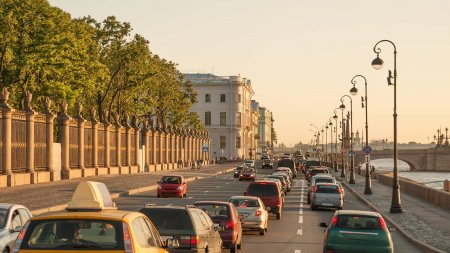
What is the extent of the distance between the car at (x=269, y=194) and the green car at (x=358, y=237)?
575 inches

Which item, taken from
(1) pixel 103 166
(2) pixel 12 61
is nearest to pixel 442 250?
(2) pixel 12 61

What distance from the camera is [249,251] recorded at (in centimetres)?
2302

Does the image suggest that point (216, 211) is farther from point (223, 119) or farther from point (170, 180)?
point (223, 119)

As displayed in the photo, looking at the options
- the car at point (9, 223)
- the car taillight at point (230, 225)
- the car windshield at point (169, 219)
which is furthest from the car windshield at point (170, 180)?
the car windshield at point (169, 219)

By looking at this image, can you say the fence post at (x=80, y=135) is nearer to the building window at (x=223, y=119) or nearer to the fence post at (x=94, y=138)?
the fence post at (x=94, y=138)

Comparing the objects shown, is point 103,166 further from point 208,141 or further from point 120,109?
point 208,141

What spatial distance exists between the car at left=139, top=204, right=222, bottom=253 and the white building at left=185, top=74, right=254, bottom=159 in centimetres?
17036

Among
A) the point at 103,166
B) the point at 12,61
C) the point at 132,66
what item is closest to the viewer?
the point at 12,61

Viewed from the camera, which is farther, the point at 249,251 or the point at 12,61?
the point at 12,61

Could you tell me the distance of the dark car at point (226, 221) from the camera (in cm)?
2191

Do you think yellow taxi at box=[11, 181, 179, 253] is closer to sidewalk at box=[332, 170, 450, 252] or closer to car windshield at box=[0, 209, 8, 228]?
car windshield at box=[0, 209, 8, 228]

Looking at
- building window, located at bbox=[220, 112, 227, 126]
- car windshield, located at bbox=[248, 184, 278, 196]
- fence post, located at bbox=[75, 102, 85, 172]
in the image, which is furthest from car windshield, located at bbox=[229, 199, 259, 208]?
building window, located at bbox=[220, 112, 227, 126]

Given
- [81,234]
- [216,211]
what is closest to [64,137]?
[216,211]

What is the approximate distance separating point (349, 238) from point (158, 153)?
282 ft
